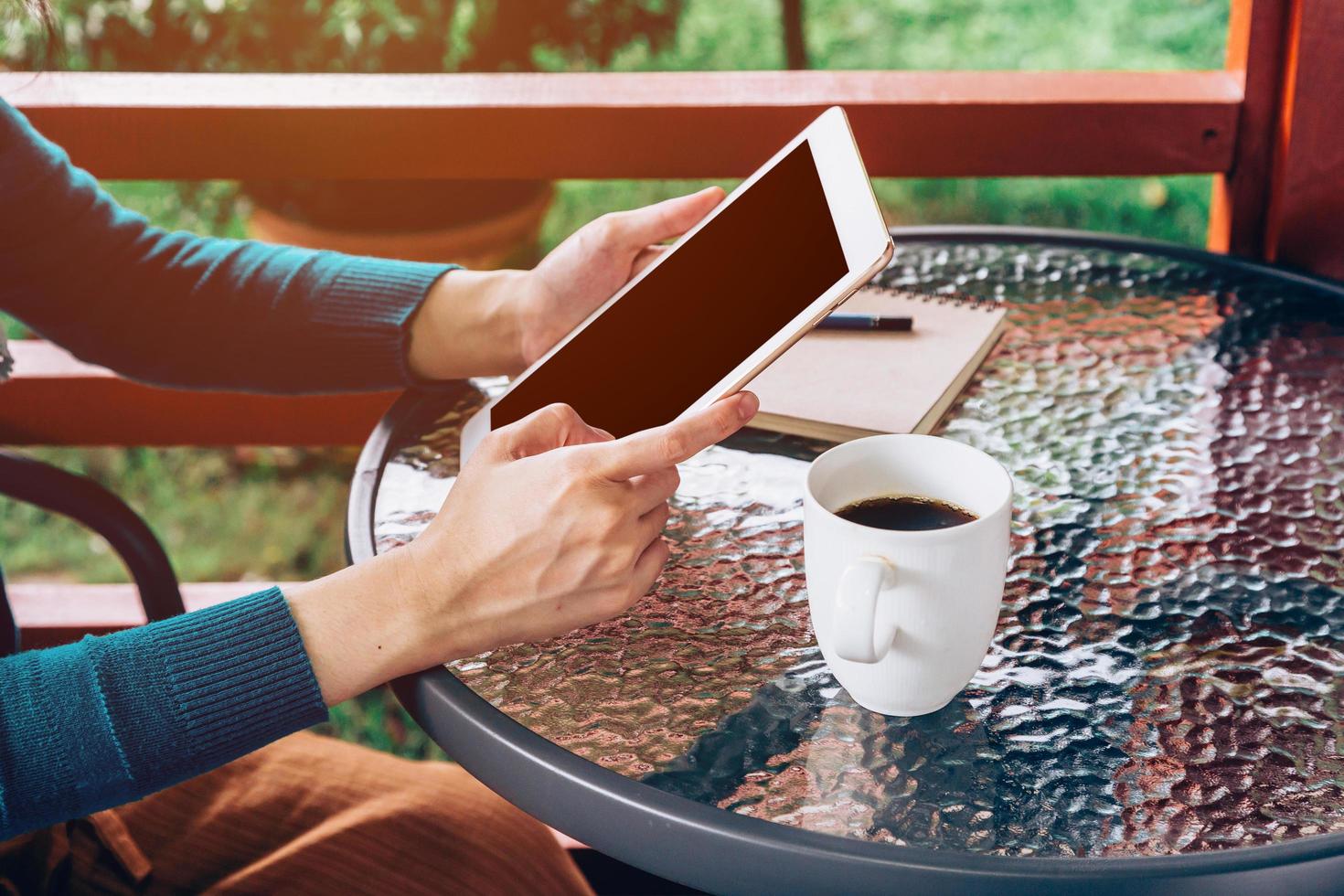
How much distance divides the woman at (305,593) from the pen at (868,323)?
0.17 metres

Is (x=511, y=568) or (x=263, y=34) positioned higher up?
(x=263, y=34)

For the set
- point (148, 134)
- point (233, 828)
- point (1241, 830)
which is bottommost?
point (233, 828)

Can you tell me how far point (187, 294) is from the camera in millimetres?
1233

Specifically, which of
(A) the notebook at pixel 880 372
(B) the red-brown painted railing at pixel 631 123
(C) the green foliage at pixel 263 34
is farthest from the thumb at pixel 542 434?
(C) the green foliage at pixel 263 34

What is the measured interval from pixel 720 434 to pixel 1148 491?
397 millimetres

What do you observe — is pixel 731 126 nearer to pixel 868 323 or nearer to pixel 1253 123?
pixel 868 323

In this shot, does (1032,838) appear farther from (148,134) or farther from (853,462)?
(148,134)

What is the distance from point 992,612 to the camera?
760mm

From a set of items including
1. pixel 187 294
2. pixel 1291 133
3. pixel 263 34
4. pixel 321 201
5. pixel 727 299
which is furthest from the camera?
pixel 263 34

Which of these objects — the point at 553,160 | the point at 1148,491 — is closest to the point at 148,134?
the point at 553,160

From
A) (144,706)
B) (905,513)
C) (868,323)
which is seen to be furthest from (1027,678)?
(144,706)

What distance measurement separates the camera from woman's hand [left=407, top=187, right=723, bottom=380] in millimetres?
1145

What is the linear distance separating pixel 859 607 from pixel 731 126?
0.95m

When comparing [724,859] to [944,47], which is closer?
[724,859]
